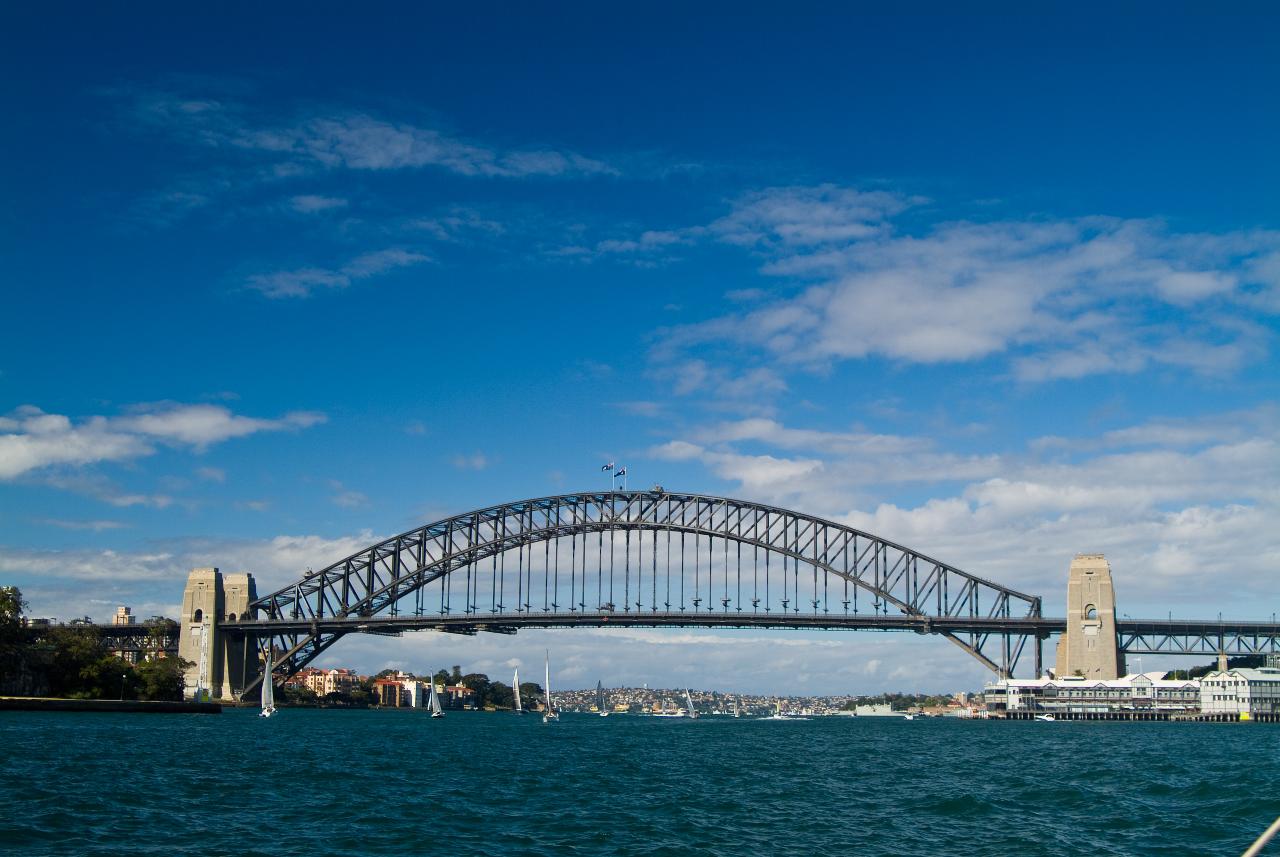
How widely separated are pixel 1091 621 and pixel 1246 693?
2482 cm

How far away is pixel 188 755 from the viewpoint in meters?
54.1

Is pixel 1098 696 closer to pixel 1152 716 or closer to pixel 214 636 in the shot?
pixel 1152 716

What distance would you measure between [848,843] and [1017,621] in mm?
105899

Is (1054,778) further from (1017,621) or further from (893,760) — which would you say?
(1017,621)

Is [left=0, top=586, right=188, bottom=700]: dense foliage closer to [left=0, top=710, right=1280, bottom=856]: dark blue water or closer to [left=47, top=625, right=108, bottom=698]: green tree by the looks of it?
[left=47, top=625, right=108, bottom=698]: green tree

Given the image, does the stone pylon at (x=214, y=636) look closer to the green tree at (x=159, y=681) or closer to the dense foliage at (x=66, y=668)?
the green tree at (x=159, y=681)

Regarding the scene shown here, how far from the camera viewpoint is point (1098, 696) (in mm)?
130250

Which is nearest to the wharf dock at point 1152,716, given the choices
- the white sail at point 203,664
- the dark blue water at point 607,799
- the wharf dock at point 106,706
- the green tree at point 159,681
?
the dark blue water at point 607,799

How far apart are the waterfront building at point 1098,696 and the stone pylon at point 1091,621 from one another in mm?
1974

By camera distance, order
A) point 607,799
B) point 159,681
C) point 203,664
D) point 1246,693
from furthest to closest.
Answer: point 203,664 → point 1246,693 → point 159,681 → point 607,799

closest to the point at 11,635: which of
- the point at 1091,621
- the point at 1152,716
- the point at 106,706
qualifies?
the point at 106,706

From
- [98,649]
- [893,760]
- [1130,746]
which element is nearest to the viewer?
[893,760]

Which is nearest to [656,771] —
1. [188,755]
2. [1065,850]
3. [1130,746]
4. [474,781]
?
[474,781]

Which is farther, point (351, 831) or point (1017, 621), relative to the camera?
point (1017, 621)
